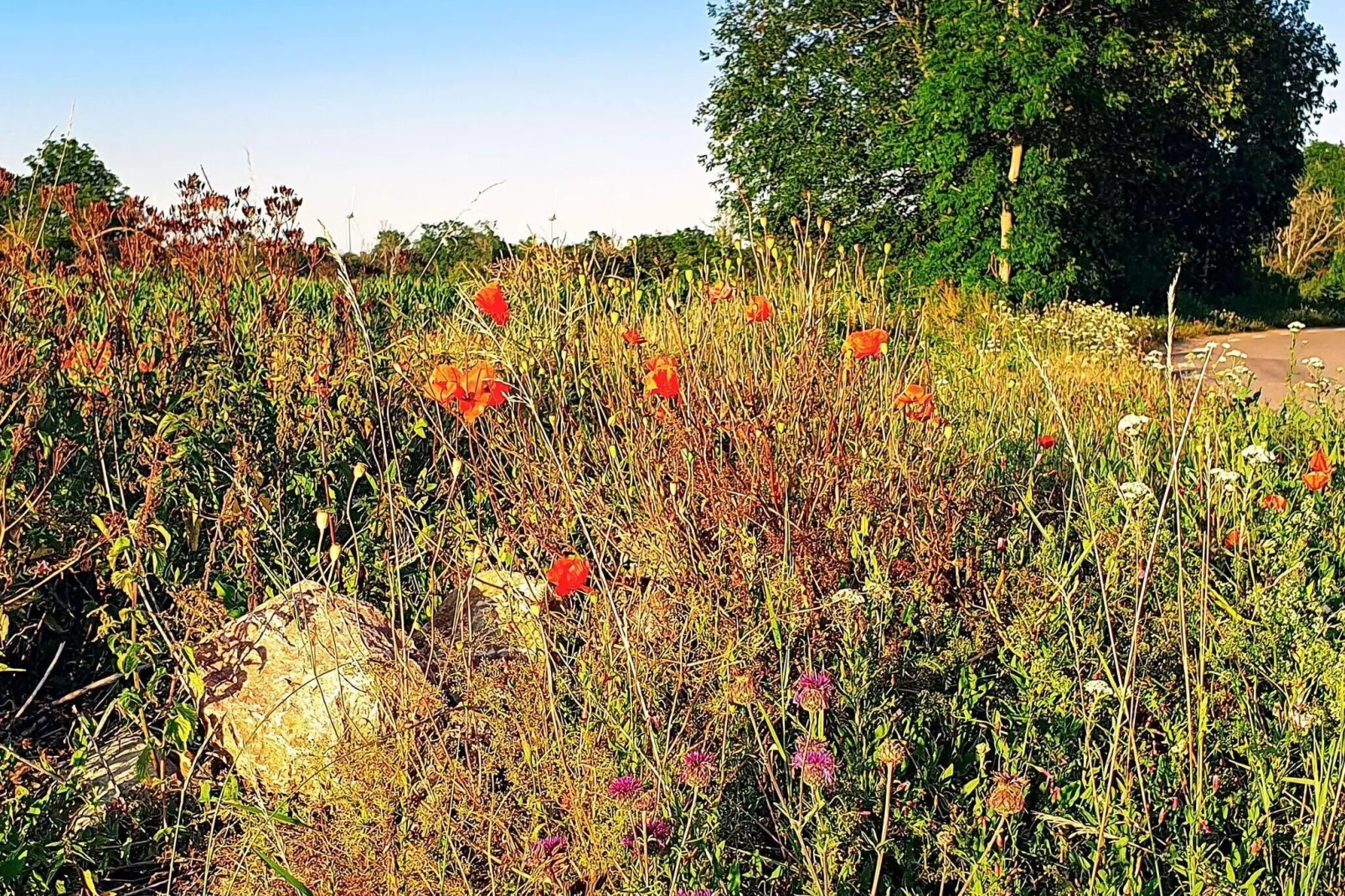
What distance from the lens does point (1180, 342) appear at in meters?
15.5

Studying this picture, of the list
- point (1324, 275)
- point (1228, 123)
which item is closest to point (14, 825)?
point (1228, 123)

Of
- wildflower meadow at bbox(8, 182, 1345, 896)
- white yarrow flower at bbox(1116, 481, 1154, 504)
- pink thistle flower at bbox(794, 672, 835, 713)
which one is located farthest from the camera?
white yarrow flower at bbox(1116, 481, 1154, 504)

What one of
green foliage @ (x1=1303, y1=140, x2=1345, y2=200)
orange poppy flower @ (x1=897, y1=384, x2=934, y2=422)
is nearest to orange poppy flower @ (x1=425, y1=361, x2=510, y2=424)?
orange poppy flower @ (x1=897, y1=384, x2=934, y2=422)

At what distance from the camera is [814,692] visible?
203cm

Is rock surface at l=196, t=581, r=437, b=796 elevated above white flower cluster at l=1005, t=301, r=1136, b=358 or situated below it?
below

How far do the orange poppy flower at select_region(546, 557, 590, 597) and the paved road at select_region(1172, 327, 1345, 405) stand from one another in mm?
6738

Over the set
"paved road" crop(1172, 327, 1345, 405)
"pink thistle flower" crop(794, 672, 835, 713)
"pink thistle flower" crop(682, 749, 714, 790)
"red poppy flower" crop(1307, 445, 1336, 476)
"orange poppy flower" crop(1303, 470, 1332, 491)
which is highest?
"red poppy flower" crop(1307, 445, 1336, 476)

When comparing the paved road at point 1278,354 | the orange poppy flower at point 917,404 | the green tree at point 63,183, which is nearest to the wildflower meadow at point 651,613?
the orange poppy flower at point 917,404

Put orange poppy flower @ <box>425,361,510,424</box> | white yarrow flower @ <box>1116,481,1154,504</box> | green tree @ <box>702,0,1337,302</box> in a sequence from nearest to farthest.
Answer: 1. white yarrow flower @ <box>1116,481,1154,504</box>
2. orange poppy flower @ <box>425,361,510,424</box>
3. green tree @ <box>702,0,1337,302</box>

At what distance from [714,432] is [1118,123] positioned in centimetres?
1859

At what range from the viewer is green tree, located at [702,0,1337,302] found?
16.5 meters

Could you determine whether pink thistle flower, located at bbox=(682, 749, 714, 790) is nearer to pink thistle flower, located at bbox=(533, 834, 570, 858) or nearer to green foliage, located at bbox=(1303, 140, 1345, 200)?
pink thistle flower, located at bbox=(533, 834, 570, 858)

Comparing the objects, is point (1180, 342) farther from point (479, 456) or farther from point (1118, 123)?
point (479, 456)

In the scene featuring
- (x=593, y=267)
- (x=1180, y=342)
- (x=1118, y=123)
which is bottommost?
(x=1180, y=342)
